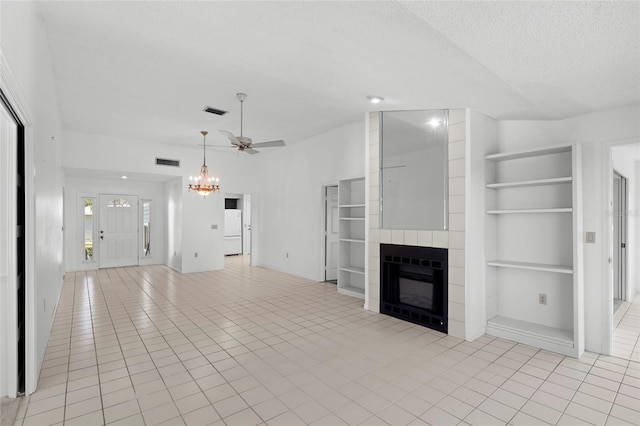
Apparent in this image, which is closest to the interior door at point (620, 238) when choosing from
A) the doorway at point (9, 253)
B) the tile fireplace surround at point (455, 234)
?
the tile fireplace surround at point (455, 234)

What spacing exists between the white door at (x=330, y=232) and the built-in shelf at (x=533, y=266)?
10.8 ft

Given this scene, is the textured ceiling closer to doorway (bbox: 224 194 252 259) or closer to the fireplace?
the fireplace

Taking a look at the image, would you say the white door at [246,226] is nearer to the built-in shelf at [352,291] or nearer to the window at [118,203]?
the window at [118,203]

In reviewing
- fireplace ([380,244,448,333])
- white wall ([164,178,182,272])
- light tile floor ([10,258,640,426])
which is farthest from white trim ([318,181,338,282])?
white wall ([164,178,182,272])

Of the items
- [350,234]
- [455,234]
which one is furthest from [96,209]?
[455,234]

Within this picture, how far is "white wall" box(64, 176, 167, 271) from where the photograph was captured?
7824mm

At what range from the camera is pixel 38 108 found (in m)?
2.77

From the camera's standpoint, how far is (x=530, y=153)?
3656 millimetres

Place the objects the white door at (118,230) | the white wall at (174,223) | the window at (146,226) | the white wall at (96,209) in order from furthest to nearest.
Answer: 1. the window at (146,226)
2. the white door at (118,230)
3. the white wall at (174,223)
4. the white wall at (96,209)

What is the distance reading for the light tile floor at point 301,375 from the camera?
225 centimetres

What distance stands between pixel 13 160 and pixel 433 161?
3.91 metres

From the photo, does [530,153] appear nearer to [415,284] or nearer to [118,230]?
[415,284]

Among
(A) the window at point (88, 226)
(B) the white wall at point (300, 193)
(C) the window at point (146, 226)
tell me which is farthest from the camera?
(C) the window at point (146, 226)

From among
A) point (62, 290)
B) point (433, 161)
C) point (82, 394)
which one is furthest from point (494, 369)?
point (62, 290)
